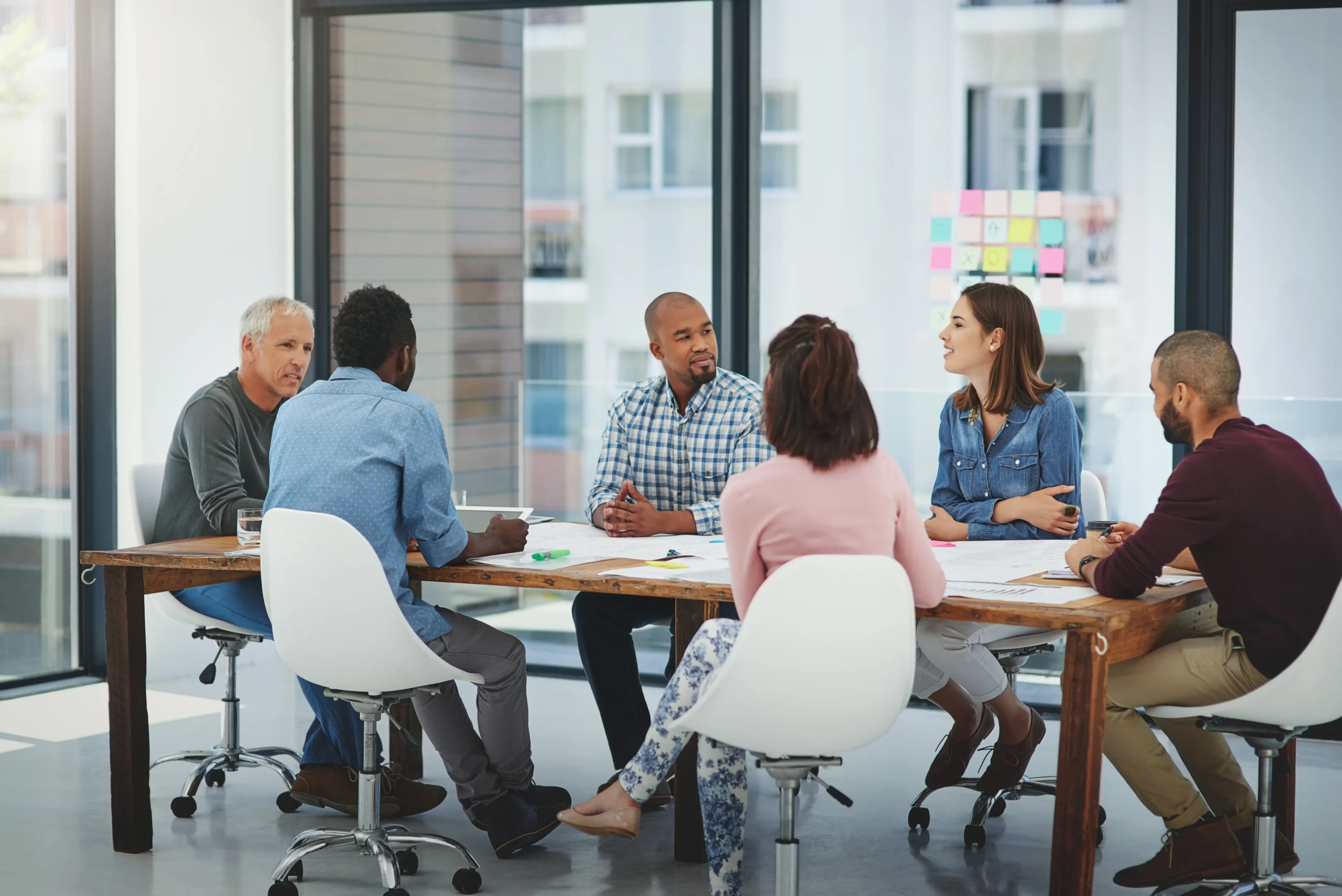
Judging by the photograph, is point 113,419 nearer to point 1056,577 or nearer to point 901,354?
point 901,354

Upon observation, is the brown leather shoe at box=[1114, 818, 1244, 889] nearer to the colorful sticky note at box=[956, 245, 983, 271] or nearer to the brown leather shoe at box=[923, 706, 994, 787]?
the brown leather shoe at box=[923, 706, 994, 787]

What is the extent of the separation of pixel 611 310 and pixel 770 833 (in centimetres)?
242

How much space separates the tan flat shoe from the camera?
3.03m

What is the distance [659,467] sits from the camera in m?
4.23

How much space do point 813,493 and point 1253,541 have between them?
0.88m

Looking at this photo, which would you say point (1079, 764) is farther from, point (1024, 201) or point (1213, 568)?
point (1024, 201)

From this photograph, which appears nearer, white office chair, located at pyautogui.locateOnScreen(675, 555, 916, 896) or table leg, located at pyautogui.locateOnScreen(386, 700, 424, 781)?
white office chair, located at pyautogui.locateOnScreen(675, 555, 916, 896)

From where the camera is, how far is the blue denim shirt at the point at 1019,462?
12.7ft

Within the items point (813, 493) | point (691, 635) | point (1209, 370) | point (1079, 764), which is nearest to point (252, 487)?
point (691, 635)

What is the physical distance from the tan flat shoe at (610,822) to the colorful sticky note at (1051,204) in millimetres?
2832

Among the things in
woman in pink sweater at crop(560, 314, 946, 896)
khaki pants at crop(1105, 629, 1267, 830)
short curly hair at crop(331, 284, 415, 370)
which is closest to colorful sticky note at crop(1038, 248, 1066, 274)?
khaki pants at crop(1105, 629, 1267, 830)

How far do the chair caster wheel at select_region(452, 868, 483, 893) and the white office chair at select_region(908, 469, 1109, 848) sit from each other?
1.14 metres

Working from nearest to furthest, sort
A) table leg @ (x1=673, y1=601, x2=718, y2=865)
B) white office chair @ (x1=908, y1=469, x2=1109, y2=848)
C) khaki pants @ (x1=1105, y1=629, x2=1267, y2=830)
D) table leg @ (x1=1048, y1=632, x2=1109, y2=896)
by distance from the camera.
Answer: table leg @ (x1=1048, y1=632, x2=1109, y2=896), khaki pants @ (x1=1105, y1=629, x2=1267, y2=830), table leg @ (x1=673, y1=601, x2=718, y2=865), white office chair @ (x1=908, y1=469, x2=1109, y2=848)

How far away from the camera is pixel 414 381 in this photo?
5.90 metres
